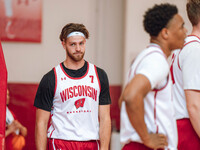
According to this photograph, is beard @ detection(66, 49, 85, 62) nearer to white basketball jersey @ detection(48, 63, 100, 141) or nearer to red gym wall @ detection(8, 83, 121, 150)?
white basketball jersey @ detection(48, 63, 100, 141)

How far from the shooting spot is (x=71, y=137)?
9.41 ft

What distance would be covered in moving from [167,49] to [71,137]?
3.86ft

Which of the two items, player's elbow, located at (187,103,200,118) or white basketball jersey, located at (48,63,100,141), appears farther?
white basketball jersey, located at (48,63,100,141)

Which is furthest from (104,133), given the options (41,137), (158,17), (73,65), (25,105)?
(25,105)

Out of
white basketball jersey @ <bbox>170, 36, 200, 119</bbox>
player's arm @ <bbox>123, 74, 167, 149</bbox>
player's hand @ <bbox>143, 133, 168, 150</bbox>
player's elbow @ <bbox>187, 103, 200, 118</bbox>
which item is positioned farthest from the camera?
white basketball jersey @ <bbox>170, 36, 200, 119</bbox>

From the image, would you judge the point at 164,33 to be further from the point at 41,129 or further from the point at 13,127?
the point at 13,127

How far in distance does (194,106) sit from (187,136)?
278 millimetres

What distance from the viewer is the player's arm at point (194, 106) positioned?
2322 mm

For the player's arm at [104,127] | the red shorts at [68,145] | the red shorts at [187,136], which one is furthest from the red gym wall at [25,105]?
the red shorts at [187,136]

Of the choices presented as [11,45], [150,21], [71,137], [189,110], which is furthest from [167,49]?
[11,45]

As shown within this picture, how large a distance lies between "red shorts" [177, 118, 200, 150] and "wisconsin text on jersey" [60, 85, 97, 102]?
79 centimetres

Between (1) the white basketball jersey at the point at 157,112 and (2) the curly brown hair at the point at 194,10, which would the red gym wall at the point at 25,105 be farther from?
(1) the white basketball jersey at the point at 157,112

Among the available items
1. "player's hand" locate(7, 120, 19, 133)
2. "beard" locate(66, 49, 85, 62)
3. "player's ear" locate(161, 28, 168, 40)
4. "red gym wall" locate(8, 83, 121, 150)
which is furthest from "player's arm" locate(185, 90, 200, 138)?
"red gym wall" locate(8, 83, 121, 150)

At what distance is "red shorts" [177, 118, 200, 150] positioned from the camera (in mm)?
2473
